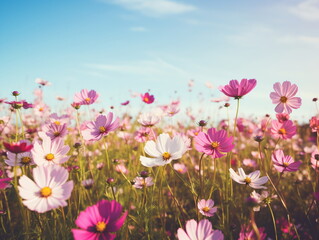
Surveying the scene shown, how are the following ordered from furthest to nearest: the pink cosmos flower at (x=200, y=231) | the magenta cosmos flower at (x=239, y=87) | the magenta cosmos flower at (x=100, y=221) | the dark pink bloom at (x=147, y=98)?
the dark pink bloom at (x=147, y=98)
the magenta cosmos flower at (x=239, y=87)
the pink cosmos flower at (x=200, y=231)
the magenta cosmos flower at (x=100, y=221)

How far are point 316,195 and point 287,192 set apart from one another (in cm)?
113

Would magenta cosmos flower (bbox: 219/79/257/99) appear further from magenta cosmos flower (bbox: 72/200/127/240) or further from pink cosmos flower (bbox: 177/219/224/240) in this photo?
magenta cosmos flower (bbox: 72/200/127/240)

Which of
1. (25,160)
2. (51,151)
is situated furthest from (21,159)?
(51,151)

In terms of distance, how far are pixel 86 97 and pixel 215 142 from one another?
0.81m

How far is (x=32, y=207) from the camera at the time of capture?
2.24 ft

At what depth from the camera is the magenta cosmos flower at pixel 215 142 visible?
1.00m

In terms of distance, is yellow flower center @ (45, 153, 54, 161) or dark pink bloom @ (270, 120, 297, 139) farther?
dark pink bloom @ (270, 120, 297, 139)

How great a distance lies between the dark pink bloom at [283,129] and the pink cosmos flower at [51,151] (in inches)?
42.7

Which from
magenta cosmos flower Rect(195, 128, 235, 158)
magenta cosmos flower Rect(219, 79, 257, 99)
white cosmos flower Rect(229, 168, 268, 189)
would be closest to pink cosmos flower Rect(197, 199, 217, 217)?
white cosmos flower Rect(229, 168, 268, 189)

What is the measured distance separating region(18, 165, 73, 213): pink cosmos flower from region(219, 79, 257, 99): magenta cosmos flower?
76 centimetres

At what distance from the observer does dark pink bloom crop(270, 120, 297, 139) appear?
1.35 meters

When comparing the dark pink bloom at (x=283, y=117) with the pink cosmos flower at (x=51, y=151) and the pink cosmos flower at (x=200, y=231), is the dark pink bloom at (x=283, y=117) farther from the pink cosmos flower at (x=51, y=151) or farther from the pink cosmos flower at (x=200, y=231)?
the pink cosmos flower at (x=51, y=151)

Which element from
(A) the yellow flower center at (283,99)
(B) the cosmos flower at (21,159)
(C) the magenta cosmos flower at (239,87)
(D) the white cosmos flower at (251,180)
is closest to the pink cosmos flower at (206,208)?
(D) the white cosmos flower at (251,180)

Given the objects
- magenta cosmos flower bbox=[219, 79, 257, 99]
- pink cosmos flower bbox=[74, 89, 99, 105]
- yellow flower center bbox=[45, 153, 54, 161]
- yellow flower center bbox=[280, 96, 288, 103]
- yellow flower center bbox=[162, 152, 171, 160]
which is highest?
magenta cosmos flower bbox=[219, 79, 257, 99]
